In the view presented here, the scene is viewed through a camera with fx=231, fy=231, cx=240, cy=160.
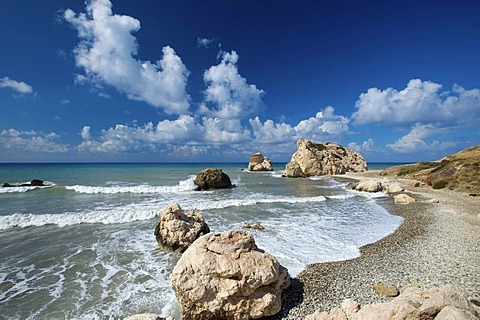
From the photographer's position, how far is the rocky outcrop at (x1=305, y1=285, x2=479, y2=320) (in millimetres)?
3961

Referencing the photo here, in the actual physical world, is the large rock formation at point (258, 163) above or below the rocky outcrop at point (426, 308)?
above

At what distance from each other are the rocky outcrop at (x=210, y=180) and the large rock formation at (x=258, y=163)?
61138mm

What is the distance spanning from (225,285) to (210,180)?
29.6m

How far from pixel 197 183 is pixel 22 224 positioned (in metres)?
21.0

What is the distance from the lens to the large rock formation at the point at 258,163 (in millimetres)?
97750

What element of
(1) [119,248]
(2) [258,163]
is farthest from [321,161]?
(1) [119,248]

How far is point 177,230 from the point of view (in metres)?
11.7

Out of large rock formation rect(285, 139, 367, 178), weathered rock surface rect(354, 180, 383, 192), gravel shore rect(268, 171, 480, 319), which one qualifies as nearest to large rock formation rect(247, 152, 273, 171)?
large rock formation rect(285, 139, 367, 178)

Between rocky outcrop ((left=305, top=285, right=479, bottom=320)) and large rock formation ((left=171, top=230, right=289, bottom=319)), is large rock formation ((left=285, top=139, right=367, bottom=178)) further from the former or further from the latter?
rocky outcrop ((left=305, top=285, right=479, bottom=320))

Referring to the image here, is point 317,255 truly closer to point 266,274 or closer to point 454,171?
point 266,274

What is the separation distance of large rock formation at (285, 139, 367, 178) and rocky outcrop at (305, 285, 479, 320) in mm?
60584

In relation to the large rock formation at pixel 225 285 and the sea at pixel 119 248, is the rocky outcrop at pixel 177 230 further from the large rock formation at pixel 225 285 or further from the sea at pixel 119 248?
the large rock formation at pixel 225 285

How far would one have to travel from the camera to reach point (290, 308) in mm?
6762

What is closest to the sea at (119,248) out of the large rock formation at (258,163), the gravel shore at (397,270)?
the gravel shore at (397,270)
